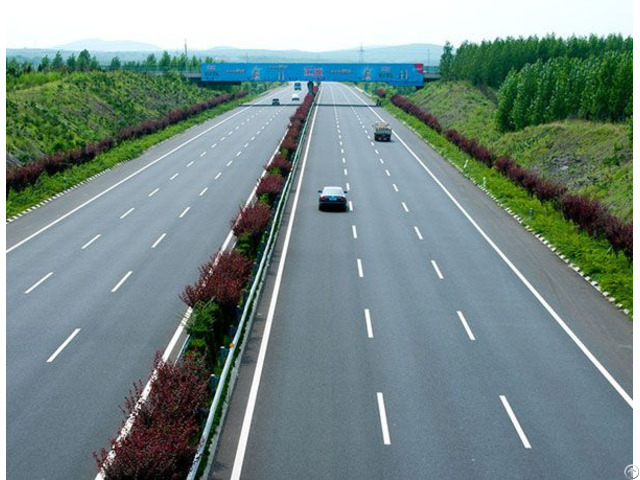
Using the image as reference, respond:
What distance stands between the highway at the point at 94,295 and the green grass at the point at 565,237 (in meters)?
15.4

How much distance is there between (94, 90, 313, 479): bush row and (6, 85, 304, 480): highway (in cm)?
105

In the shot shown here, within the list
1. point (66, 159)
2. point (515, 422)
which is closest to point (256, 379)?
point (515, 422)

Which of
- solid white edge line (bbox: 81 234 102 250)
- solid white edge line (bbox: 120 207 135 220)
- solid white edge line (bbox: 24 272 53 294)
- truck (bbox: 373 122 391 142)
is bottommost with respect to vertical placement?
truck (bbox: 373 122 391 142)

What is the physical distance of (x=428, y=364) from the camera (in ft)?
64.6

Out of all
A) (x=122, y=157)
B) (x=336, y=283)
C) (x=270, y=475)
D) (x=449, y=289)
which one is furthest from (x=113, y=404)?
(x=122, y=157)

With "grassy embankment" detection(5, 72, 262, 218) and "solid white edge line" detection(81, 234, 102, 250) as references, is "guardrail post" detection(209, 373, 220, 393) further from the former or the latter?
"grassy embankment" detection(5, 72, 262, 218)

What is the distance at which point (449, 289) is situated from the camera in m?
26.3

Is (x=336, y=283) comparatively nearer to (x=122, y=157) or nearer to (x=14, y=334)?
(x=14, y=334)

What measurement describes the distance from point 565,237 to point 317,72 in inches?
3743

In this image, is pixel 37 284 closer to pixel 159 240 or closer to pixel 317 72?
pixel 159 240

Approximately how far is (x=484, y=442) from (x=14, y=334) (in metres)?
14.3

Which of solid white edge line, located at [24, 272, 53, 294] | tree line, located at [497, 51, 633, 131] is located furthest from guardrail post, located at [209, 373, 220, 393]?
tree line, located at [497, 51, 633, 131]

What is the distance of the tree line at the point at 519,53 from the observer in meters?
111

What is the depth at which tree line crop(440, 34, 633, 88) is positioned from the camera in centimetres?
11144
